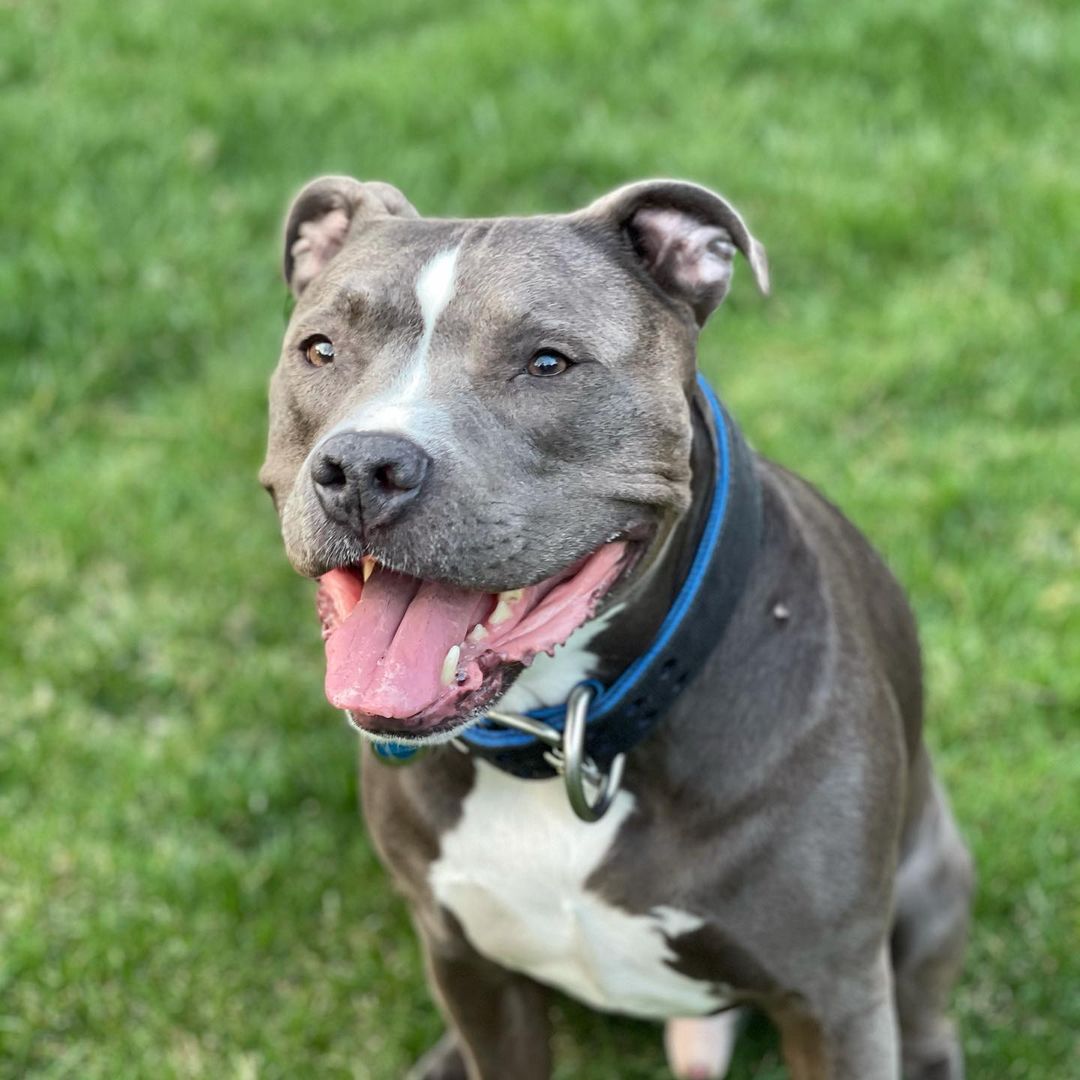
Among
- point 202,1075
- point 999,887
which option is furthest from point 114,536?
point 999,887

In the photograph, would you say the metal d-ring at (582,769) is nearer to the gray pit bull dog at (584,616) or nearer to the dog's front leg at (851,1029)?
the gray pit bull dog at (584,616)

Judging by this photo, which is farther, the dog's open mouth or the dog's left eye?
the dog's left eye

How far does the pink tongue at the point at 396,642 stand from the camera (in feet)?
8.40

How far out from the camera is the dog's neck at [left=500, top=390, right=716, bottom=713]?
9.47ft

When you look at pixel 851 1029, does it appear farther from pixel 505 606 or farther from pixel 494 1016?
pixel 505 606

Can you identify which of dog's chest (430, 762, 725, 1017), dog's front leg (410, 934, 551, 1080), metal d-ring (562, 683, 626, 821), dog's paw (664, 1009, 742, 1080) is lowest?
dog's paw (664, 1009, 742, 1080)

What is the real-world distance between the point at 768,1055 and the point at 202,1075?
1243 mm

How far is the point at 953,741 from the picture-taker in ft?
14.5

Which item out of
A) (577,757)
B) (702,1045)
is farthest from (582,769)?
(702,1045)

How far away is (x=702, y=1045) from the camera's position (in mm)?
3625

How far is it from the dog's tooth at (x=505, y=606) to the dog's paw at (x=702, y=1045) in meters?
1.29

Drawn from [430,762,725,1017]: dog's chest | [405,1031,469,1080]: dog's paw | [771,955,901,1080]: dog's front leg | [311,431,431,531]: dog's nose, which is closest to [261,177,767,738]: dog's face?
[311,431,431,531]: dog's nose

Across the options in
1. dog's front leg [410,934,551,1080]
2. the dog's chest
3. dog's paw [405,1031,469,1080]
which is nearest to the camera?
the dog's chest

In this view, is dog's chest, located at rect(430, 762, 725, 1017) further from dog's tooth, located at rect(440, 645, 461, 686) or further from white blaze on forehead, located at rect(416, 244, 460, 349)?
white blaze on forehead, located at rect(416, 244, 460, 349)
